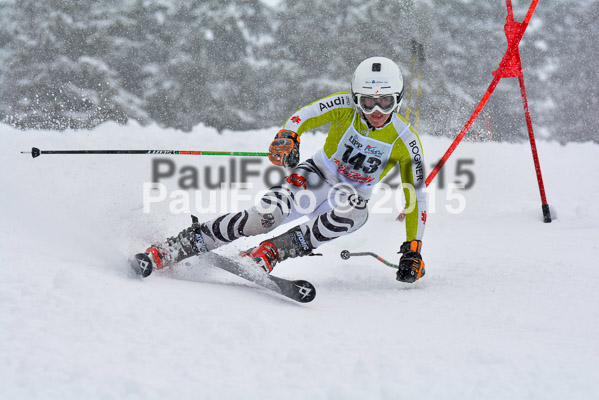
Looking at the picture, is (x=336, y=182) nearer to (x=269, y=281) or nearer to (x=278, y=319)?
(x=269, y=281)

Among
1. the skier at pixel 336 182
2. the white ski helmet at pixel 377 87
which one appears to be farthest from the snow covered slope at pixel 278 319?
the white ski helmet at pixel 377 87

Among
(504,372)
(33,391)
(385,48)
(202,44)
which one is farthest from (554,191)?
(202,44)

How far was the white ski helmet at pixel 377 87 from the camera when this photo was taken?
3.78 metres

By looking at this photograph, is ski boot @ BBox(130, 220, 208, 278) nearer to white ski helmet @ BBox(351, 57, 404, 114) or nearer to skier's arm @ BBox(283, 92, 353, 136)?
skier's arm @ BBox(283, 92, 353, 136)

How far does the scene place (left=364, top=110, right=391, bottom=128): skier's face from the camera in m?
3.88

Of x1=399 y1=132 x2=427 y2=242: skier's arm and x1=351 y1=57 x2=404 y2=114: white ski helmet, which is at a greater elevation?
x1=351 y1=57 x2=404 y2=114: white ski helmet

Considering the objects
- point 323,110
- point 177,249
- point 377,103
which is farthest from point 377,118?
point 177,249

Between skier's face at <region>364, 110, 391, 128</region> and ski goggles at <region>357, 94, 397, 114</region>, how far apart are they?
0.04m

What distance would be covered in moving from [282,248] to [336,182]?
743 millimetres

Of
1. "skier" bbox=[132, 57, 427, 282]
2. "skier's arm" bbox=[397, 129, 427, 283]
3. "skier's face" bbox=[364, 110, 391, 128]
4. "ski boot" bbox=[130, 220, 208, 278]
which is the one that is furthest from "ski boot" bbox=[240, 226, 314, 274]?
"skier's face" bbox=[364, 110, 391, 128]

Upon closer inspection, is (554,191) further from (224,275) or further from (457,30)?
(457,30)

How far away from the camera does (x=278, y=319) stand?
251 cm

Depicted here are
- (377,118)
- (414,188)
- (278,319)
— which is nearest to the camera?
(278,319)

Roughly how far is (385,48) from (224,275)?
18313mm
